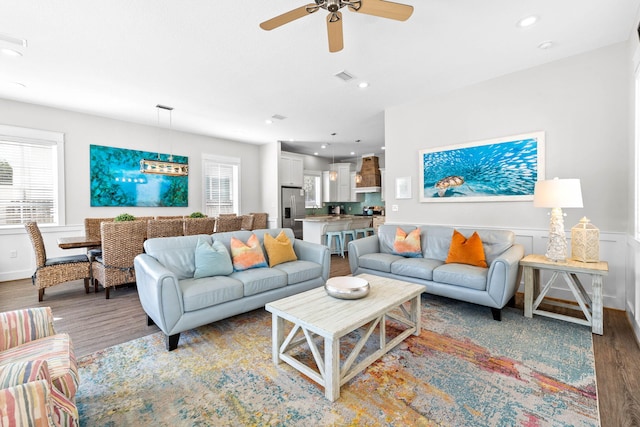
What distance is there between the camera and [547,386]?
1.79m

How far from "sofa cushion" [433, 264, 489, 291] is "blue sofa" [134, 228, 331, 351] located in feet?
4.28

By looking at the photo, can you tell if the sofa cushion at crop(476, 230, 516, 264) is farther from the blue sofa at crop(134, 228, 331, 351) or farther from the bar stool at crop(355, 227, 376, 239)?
the bar stool at crop(355, 227, 376, 239)

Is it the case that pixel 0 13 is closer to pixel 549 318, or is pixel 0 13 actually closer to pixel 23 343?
pixel 23 343

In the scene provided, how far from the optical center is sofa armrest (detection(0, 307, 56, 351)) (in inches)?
57.5

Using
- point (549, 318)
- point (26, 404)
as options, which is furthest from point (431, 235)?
point (26, 404)

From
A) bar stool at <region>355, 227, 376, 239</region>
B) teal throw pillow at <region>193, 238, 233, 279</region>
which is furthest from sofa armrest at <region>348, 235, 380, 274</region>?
bar stool at <region>355, 227, 376, 239</region>

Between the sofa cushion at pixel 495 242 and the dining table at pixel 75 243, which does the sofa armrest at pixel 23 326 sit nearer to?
the dining table at pixel 75 243

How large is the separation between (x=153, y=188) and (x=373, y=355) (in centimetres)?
556

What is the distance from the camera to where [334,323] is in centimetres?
175

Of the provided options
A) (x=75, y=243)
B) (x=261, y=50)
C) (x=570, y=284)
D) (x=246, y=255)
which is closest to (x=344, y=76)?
(x=261, y=50)

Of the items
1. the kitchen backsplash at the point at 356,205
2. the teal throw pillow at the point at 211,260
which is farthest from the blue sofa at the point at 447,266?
the kitchen backsplash at the point at 356,205

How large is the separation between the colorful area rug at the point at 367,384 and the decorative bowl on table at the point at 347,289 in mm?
505

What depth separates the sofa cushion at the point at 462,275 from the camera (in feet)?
9.24

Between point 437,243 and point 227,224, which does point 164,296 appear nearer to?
point 227,224
